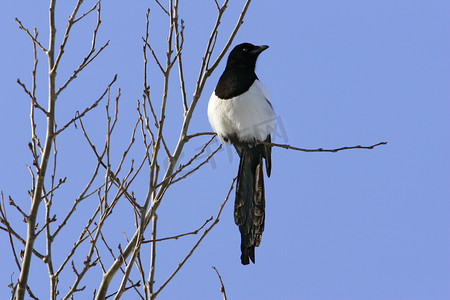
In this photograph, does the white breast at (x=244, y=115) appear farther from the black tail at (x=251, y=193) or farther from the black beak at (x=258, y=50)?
the black beak at (x=258, y=50)

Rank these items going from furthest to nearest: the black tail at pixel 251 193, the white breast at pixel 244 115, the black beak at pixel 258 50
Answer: the black beak at pixel 258 50
the black tail at pixel 251 193
the white breast at pixel 244 115

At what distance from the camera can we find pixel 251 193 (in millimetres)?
4402

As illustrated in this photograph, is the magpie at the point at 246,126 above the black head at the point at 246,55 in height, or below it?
below

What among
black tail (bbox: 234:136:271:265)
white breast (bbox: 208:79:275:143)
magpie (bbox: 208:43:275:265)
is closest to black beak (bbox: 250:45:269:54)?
magpie (bbox: 208:43:275:265)

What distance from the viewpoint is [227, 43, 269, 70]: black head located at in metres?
4.46

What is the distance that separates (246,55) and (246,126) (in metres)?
0.67

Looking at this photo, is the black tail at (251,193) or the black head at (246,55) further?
the black head at (246,55)

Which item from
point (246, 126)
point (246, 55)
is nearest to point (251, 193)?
point (246, 126)

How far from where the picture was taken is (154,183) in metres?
2.70

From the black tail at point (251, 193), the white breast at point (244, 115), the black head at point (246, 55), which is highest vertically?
the black head at point (246, 55)

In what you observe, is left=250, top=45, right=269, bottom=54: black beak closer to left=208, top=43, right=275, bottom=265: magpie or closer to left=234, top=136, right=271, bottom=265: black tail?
left=208, top=43, right=275, bottom=265: magpie

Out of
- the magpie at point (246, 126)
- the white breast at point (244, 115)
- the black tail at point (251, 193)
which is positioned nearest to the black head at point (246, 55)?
the magpie at point (246, 126)

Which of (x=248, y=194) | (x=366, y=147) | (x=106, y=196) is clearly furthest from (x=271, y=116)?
(x=106, y=196)

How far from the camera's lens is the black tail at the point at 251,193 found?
4.16 meters
